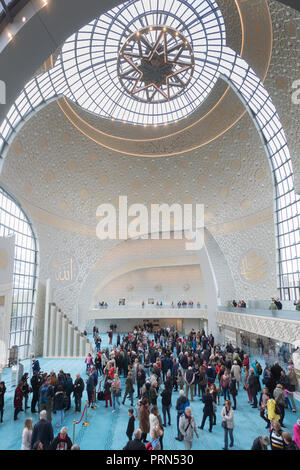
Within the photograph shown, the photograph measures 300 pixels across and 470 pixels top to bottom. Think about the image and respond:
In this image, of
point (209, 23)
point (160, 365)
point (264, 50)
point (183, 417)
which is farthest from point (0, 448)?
point (209, 23)

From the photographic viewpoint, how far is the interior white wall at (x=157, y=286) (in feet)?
121

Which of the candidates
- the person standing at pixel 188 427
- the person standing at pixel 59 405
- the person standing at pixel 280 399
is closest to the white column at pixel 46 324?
the person standing at pixel 59 405

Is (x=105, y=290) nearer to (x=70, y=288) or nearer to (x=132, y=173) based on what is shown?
(x=70, y=288)

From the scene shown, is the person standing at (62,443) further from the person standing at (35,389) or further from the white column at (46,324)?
the white column at (46,324)

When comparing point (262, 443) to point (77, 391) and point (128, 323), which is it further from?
point (128, 323)

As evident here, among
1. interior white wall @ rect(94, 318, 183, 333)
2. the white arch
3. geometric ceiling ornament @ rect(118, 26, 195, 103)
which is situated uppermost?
geometric ceiling ornament @ rect(118, 26, 195, 103)

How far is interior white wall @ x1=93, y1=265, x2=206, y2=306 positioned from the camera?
36812mm

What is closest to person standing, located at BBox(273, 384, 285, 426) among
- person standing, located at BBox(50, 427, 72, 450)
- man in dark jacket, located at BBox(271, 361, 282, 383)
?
man in dark jacket, located at BBox(271, 361, 282, 383)

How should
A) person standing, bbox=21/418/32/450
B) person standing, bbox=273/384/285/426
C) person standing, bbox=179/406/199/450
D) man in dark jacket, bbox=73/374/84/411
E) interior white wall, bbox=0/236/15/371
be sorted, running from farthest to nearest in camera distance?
interior white wall, bbox=0/236/15/371
man in dark jacket, bbox=73/374/84/411
person standing, bbox=273/384/285/426
person standing, bbox=179/406/199/450
person standing, bbox=21/418/32/450

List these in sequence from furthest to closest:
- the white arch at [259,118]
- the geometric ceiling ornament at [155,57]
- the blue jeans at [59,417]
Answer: the white arch at [259,118] < the geometric ceiling ornament at [155,57] < the blue jeans at [59,417]

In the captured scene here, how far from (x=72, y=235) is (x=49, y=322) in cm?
790

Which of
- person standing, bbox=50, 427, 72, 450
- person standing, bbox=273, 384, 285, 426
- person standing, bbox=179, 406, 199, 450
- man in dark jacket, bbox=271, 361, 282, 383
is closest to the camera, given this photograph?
person standing, bbox=50, 427, 72, 450

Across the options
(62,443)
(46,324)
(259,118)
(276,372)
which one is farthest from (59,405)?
(259,118)

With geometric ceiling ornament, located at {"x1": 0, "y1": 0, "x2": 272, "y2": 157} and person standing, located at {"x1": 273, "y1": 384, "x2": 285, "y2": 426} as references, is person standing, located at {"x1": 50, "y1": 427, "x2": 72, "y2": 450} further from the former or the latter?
geometric ceiling ornament, located at {"x1": 0, "y1": 0, "x2": 272, "y2": 157}
